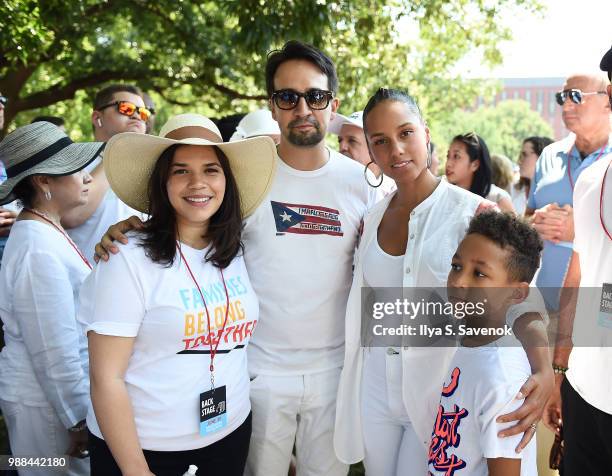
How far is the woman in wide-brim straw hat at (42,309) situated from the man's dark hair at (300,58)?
43.5 inches

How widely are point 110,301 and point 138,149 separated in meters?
0.72

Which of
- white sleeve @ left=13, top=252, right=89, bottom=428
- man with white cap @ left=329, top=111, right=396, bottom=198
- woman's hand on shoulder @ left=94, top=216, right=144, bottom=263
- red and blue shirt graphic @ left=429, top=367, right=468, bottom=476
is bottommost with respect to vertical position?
red and blue shirt graphic @ left=429, top=367, right=468, bottom=476

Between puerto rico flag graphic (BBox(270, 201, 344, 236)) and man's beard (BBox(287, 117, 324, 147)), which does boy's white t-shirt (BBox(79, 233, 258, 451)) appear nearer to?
puerto rico flag graphic (BBox(270, 201, 344, 236))

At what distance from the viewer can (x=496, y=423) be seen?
6.50 ft

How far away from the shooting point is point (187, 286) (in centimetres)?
228

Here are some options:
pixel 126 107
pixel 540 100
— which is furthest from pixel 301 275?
pixel 540 100

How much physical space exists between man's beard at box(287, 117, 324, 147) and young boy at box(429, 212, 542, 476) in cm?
100

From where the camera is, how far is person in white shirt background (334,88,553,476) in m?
2.59

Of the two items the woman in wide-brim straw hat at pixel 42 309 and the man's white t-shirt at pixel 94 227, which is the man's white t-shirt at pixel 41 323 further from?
the man's white t-shirt at pixel 94 227

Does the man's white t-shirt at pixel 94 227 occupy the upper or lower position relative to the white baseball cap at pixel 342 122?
lower

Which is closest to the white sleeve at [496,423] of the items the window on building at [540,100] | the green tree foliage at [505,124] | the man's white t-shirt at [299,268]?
the man's white t-shirt at [299,268]

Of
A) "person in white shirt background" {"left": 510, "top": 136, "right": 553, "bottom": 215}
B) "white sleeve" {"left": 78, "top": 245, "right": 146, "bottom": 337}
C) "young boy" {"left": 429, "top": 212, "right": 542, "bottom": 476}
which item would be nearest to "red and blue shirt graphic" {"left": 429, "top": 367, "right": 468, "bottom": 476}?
"young boy" {"left": 429, "top": 212, "right": 542, "bottom": 476}

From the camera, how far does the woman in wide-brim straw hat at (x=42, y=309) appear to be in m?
2.58

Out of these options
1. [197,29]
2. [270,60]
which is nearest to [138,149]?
[270,60]
